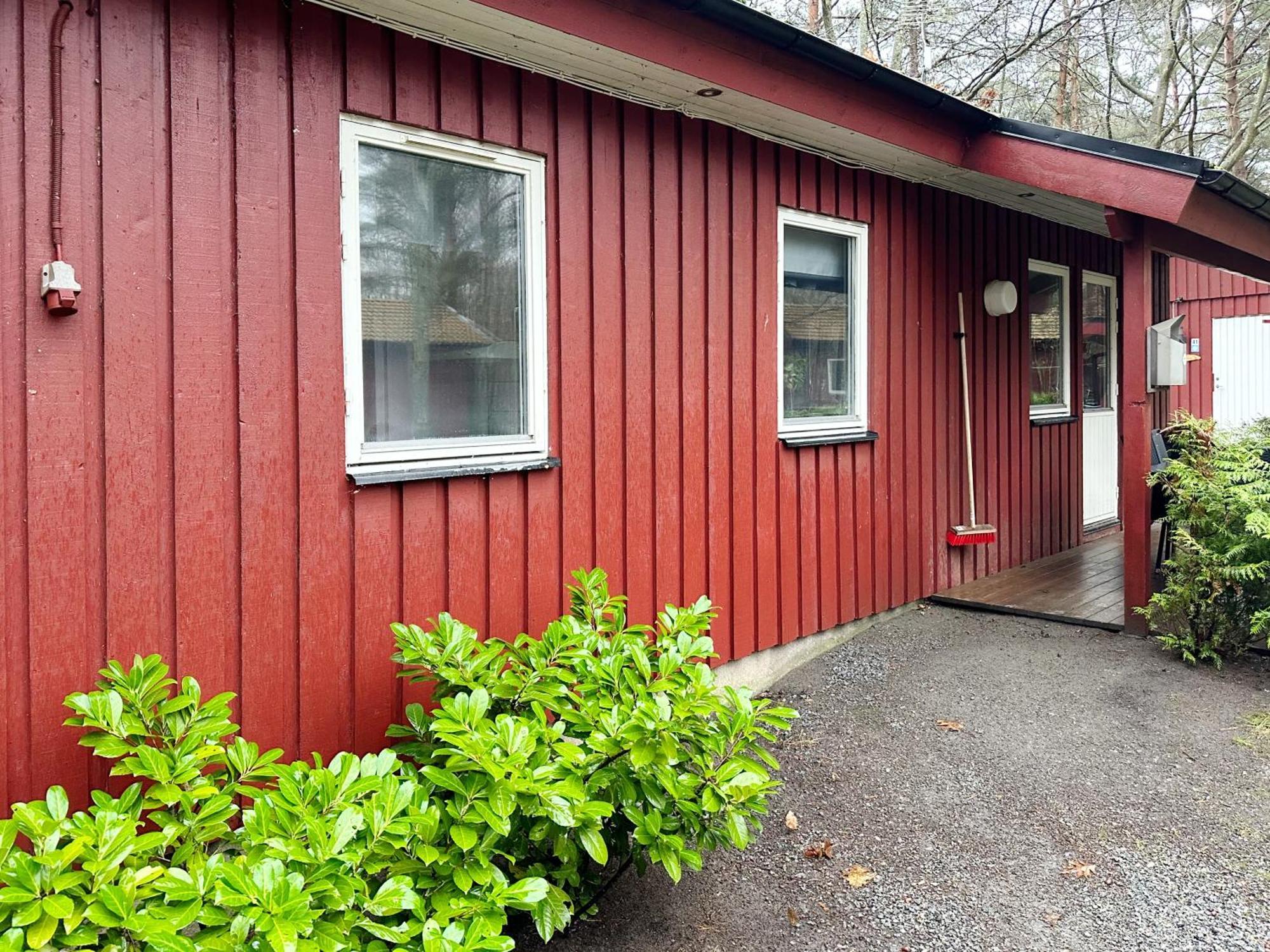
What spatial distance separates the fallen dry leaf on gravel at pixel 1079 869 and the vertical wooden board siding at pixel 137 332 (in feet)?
8.88

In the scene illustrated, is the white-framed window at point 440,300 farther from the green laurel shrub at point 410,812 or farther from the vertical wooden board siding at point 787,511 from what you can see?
the vertical wooden board siding at point 787,511

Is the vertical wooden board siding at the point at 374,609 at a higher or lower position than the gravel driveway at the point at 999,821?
higher

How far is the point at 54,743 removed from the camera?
2.32 metres

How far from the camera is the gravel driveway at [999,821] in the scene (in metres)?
2.49

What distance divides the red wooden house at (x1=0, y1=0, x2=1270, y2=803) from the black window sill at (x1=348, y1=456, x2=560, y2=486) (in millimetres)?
18

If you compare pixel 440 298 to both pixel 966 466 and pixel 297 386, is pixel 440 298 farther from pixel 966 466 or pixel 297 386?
pixel 966 466

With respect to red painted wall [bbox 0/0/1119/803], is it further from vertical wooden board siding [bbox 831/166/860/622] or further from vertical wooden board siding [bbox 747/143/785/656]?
vertical wooden board siding [bbox 831/166/860/622]

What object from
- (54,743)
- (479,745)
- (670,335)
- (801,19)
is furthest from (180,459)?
(801,19)

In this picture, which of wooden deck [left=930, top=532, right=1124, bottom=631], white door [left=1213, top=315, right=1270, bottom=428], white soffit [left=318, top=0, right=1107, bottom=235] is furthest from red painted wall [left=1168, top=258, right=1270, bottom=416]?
white soffit [left=318, top=0, right=1107, bottom=235]

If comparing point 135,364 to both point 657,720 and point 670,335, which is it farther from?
point 670,335

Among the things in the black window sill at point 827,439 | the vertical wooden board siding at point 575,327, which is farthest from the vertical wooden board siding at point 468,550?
the black window sill at point 827,439

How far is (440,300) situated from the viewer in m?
3.14

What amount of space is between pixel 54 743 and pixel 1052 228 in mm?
6802

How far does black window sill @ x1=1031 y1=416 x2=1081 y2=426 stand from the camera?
652 cm
